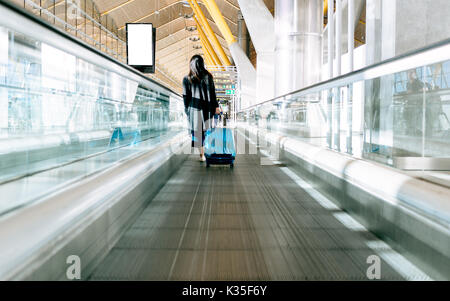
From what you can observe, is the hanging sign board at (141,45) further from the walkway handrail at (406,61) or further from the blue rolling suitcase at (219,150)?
the walkway handrail at (406,61)

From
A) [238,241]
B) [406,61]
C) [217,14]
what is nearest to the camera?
[406,61]

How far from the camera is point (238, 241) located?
2.66 meters

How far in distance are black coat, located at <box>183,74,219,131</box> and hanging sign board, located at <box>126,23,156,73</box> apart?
335 centimetres

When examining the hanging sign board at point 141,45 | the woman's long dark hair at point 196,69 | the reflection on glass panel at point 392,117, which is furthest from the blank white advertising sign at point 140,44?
the reflection on glass panel at point 392,117

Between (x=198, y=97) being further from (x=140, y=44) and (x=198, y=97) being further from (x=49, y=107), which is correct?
(x=49, y=107)

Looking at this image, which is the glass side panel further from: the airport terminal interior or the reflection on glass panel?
the reflection on glass panel

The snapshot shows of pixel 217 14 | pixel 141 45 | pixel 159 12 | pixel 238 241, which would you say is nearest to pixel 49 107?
pixel 238 241

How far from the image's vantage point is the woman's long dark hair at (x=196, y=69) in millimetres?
6473

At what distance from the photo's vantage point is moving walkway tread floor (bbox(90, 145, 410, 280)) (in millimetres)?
2121

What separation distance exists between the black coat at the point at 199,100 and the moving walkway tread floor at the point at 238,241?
262cm

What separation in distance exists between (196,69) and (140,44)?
3711 millimetres

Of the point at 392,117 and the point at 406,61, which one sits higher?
the point at 406,61

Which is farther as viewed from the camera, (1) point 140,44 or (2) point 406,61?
(1) point 140,44
